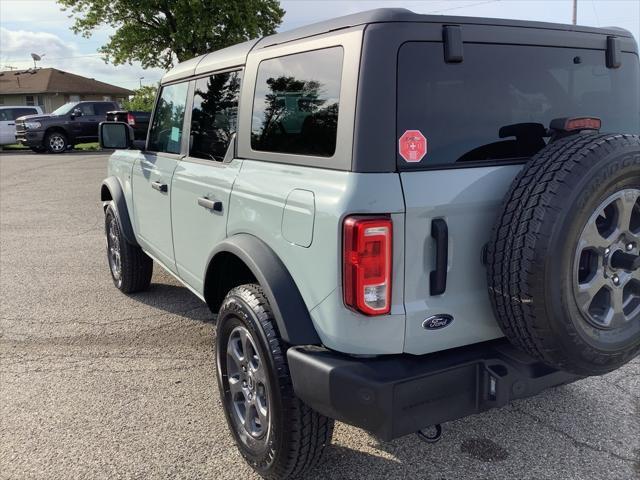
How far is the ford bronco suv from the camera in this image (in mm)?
2014

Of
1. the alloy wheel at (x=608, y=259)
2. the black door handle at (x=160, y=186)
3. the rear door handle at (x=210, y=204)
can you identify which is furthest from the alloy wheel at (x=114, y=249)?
the alloy wheel at (x=608, y=259)

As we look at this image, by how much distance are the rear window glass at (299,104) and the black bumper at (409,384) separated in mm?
812

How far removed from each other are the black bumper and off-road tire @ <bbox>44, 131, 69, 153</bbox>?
22.1 metres

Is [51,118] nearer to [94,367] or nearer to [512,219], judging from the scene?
[94,367]

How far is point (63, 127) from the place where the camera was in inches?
850

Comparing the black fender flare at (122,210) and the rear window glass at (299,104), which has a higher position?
the rear window glass at (299,104)

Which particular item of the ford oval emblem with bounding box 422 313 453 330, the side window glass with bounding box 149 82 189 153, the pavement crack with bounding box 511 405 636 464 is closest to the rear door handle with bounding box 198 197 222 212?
the side window glass with bounding box 149 82 189 153

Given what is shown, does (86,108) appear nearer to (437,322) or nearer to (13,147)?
(13,147)

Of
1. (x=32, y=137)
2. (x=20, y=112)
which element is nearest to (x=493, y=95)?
(x=32, y=137)

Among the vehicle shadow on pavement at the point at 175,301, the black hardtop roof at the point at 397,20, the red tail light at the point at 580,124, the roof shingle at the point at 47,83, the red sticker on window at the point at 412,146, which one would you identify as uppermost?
the roof shingle at the point at 47,83

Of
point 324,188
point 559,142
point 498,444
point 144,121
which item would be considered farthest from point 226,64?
point 144,121

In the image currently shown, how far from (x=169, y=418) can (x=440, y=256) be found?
6.30 feet

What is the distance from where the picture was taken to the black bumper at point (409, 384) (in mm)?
2041

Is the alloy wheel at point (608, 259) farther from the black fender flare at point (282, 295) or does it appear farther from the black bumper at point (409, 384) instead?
the black fender flare at point (282, 295)
